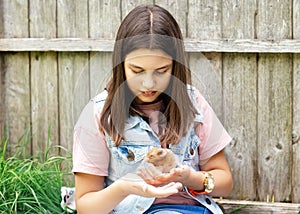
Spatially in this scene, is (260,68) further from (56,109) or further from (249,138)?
(56,109)

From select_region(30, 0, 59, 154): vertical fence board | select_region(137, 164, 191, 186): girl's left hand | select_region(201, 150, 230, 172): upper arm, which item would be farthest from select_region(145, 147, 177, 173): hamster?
select_region(30, 0, 59, 154): vertical fence board

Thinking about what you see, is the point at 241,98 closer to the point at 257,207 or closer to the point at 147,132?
the point at 257,207

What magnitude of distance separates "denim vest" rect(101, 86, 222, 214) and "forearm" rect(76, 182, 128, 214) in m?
0.08

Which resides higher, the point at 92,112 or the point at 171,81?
the point at 171,81

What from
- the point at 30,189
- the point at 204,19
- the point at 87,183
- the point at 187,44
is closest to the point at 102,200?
the point at 87,183

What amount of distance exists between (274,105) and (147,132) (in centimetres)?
110

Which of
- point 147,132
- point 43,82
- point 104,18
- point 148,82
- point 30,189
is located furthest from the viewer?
point 43,82

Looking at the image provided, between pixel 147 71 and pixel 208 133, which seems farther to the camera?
pixel 208 133

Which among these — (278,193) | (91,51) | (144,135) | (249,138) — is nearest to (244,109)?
(249,138)

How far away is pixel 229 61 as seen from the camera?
123 inches

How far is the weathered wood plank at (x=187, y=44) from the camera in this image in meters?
3.03

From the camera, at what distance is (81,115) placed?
215cm

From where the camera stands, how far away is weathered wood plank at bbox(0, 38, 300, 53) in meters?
3.03

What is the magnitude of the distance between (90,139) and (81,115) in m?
0.11
